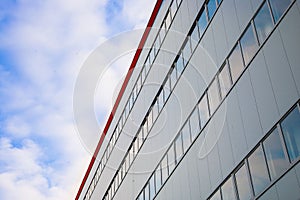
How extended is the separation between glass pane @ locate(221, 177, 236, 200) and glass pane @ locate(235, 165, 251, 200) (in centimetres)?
38

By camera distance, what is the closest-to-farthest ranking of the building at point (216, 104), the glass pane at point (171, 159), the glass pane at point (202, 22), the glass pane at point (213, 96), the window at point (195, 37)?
the building at point (216, 104) → the glass pane at point (213, 96) → the glass pane at point (202, 22) → the window at point (195, 37) → the glass pane at point (171, 159)

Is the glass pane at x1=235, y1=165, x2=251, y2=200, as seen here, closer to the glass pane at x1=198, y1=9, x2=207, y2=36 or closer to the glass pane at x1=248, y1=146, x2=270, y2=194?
the glass pane at x1=248, y1=146, x2=270, y2=194

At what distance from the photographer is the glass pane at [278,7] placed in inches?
480

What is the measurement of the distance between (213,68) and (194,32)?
11.4ft

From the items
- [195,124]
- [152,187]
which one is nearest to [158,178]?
[152,187]

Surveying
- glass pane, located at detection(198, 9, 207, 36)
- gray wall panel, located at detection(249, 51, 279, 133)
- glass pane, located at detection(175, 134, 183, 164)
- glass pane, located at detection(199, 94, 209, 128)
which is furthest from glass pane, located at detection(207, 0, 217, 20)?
glass pane, located at detection(175, 134, 183, 164)

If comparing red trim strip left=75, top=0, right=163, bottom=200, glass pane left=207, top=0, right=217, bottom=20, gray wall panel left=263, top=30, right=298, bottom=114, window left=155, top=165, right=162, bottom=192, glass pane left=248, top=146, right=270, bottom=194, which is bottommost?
glass pane left=248, top=146, right=270, bottom=194

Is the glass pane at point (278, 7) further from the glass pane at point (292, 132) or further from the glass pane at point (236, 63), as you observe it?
the glass pane at point (292, 132)

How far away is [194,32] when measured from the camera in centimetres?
1934

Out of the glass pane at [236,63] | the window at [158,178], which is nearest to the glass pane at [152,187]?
the window at [158,178]

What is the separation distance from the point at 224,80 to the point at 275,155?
4725mm

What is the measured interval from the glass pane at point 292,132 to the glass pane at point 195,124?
6210 millimetres

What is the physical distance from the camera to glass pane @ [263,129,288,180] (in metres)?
11.3

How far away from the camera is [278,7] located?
41.2ft
